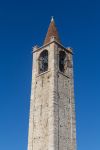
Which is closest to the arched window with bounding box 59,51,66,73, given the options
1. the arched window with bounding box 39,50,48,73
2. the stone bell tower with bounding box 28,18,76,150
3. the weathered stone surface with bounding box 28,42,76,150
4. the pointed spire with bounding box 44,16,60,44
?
the stone bell tower with bounding box 28,18,76,150

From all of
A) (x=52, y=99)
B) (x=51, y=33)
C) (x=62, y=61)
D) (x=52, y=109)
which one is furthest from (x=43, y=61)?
(x=52, y=109)

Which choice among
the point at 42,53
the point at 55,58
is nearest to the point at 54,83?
the point at 55,58

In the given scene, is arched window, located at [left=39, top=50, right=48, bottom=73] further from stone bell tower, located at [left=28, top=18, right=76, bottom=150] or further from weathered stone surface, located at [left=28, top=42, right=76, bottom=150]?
weathered stone surface, located at [left=28, top=42, right=76, bottom=150]

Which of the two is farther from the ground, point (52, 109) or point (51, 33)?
point (51, 33)

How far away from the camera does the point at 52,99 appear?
30.7 metres

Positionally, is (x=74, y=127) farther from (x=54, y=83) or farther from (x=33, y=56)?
(x=33, y=56)

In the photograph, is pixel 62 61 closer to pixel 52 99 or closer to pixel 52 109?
pixel 52 99

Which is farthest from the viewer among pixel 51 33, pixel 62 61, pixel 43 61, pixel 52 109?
pixel 51 33

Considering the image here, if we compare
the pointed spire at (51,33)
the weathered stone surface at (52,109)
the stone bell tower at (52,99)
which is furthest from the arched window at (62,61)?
the pointed spire at (51,33)

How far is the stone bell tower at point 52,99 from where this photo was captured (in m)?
29.6

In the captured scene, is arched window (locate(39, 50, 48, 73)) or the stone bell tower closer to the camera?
the stone bell tower

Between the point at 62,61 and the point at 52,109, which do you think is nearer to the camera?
the point at 52,109

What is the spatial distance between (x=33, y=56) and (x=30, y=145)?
423 inches

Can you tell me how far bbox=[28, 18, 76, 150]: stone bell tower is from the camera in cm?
2964
